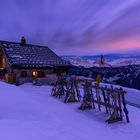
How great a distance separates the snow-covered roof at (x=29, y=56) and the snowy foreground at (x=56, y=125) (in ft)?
44.1

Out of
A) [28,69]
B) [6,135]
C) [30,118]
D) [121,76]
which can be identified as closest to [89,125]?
[30,118]

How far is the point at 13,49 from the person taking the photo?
1075 inches

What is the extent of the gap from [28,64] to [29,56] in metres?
2.38

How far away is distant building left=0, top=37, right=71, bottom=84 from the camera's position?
24.8 meters

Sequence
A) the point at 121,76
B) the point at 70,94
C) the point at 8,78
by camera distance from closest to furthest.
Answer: the point at 70,94 < the point at 8,78 < the point at 121,76

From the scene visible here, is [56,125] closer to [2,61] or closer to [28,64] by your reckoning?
[28,64]

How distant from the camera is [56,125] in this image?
8.52m

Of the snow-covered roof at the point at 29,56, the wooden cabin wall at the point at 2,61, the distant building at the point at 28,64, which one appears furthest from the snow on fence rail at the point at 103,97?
the wooden cabin wall at the point at 2,61

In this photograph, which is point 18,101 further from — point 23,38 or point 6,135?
point 23,38

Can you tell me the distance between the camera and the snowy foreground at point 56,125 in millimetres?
7211

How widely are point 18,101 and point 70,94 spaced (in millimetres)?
4210

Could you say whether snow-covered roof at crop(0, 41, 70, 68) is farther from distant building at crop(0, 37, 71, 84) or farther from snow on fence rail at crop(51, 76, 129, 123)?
snow on fence rail at crop(51, 76, 129, 123)

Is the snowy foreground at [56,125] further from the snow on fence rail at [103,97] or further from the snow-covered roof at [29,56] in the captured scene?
the snow-covered roof at [29,56]

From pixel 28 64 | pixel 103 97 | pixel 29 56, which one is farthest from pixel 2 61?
pixel 103 97
